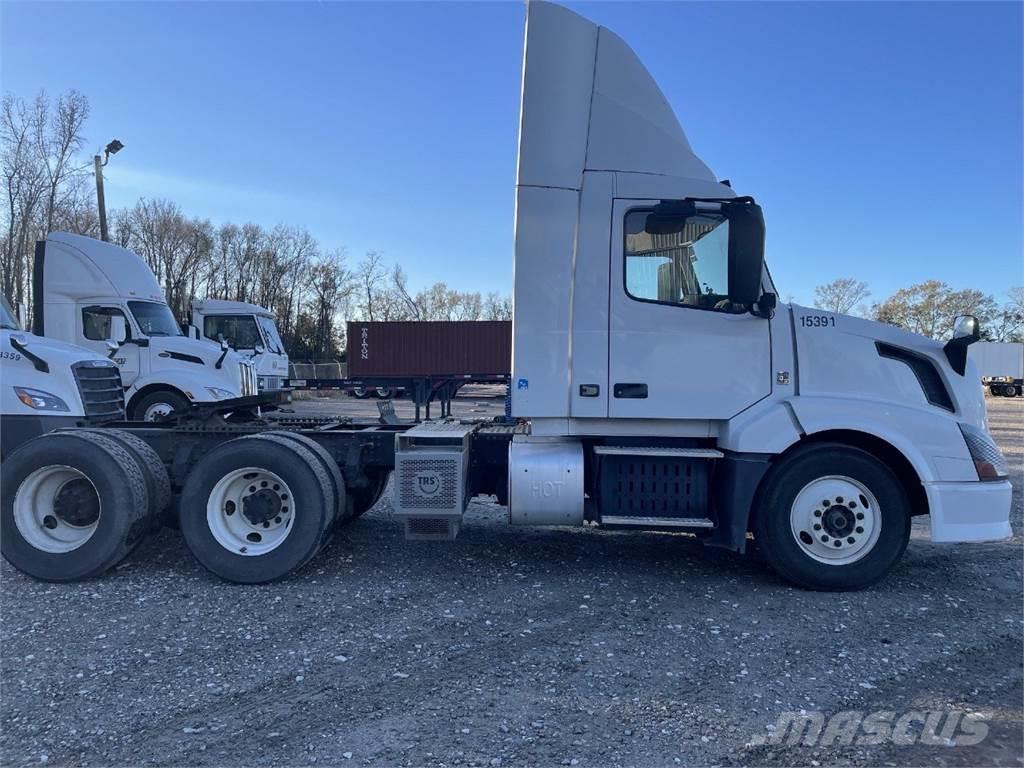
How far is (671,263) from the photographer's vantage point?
494 centimetres

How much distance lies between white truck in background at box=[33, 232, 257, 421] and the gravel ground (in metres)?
7.20

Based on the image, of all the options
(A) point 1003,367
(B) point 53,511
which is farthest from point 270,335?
(A) point 1003,367

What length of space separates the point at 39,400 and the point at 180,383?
6653mm

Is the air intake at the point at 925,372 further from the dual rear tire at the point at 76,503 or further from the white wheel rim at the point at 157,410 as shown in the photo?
the white wheel rim at the point at 157,410

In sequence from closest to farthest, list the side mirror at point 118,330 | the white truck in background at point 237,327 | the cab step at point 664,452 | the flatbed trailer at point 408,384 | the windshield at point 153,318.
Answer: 1. the cab step at point 664,452
2. the side mirror at point 118,330
3. the windshield at point 153,318
4. the white truck in background at point 237,327
5. the flatbed trailer at point 408,384

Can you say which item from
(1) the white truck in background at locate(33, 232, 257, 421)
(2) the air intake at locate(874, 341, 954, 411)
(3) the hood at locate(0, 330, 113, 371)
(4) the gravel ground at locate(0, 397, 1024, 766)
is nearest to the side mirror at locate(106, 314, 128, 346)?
(1) the white truck in background at locate(33, 232, 257, 421)

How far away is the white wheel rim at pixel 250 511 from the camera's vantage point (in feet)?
16.3

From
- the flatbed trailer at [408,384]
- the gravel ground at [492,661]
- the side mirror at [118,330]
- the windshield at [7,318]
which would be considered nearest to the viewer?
the gravel ground at [492,661]

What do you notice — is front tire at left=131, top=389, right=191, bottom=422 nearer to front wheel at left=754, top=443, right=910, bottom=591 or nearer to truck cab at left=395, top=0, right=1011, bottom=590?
truck cab at left=395, top=0, right=1011, bottom=590

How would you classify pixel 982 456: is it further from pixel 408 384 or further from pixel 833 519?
pixel 408 384

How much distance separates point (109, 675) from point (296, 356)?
51.2m

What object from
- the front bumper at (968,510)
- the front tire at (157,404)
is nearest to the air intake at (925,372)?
the front bumper at (968,510)

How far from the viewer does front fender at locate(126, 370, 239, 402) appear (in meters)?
11.8

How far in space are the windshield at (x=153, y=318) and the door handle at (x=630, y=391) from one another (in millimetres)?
10018
